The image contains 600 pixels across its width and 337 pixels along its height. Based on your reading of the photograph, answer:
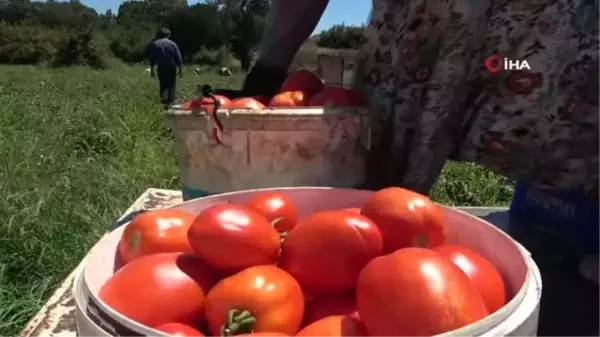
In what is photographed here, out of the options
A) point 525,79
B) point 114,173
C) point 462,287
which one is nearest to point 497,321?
point 462,287

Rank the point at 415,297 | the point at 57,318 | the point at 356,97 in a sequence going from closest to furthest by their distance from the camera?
the point at 415,297
the point at 57,318
the point at 356,97

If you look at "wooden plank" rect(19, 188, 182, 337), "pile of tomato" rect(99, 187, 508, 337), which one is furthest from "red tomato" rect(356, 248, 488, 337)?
"wooden plank" rect(19, 188, 182, 337)

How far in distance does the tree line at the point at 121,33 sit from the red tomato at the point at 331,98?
1428 inches

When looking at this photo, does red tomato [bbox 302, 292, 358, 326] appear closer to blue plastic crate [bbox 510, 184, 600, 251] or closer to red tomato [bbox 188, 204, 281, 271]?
red tomato [bbox 188, 204, 281, 271]

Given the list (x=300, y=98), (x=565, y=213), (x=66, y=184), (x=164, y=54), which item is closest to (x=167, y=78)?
(x=164, y=54)

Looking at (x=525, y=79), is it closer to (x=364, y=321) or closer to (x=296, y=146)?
(x=296, y=146)

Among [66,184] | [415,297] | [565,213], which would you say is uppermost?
[415,297]

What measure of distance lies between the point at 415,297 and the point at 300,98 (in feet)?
3.76

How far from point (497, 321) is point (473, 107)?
3.27 ft

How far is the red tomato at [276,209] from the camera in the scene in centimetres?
126

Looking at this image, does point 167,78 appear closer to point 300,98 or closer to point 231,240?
point 300,98

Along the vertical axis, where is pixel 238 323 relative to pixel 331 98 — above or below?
below

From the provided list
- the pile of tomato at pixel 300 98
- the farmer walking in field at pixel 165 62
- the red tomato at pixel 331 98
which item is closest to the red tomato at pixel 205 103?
the pile of tomato at pixel 300 98

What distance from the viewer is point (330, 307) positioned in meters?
1.04
